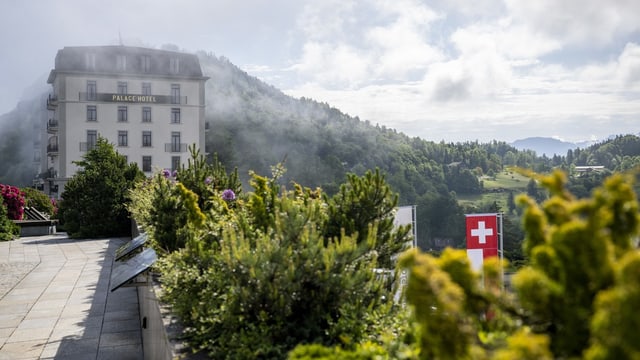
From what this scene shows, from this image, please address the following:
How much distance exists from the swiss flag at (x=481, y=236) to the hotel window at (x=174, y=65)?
46.1 metres

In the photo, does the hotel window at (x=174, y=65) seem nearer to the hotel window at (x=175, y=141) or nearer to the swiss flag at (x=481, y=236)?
the hotel window at (x=175, y=141)

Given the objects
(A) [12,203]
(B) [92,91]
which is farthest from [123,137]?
(A) [12,203]

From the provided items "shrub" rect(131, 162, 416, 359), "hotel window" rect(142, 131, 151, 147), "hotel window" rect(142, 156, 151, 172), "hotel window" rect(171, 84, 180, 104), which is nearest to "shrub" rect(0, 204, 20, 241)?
"shrub" rect(131, 162, 416, 359)

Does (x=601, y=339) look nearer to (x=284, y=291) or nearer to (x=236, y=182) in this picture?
(x=284, y=291)

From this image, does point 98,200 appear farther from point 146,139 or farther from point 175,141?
point 175,141

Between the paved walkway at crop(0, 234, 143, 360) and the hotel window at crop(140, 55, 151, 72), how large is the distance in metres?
42.3

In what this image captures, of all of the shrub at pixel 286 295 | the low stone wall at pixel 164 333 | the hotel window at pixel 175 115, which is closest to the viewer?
the shrub at pixel 286 295

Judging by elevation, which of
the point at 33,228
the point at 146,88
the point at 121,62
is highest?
the point at 121,62

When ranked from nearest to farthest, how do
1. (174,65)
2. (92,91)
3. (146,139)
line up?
(92,91), (146,139), (174,65)

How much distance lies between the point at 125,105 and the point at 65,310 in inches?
1842

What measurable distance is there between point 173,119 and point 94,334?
48.0 metres

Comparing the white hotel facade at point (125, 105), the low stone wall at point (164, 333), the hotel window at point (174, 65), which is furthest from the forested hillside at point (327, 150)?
the low stone wall at point (164, 333)

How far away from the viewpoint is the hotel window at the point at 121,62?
175 feet

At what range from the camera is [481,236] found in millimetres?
12289
